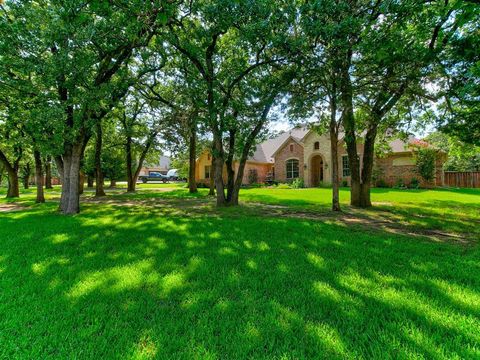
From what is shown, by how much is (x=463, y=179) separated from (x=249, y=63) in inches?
983

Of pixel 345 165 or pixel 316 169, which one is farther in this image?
pixel 316 169

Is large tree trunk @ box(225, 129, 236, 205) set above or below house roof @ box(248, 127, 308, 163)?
below

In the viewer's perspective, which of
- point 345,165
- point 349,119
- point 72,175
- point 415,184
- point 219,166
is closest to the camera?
point 349,119

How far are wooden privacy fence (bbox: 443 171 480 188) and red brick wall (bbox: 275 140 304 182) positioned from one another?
43.5 feet

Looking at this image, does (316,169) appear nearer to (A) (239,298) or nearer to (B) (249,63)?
(B) (249,63)

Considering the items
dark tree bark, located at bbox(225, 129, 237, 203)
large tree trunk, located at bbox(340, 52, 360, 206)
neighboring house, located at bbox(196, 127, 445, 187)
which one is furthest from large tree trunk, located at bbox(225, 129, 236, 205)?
neighboring house, located at bbox(196, 127, 445, 187)

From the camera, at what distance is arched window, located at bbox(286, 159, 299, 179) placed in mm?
28789

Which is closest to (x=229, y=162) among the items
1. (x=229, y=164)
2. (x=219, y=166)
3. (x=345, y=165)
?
(x=229, y=164)

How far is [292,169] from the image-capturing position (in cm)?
2905

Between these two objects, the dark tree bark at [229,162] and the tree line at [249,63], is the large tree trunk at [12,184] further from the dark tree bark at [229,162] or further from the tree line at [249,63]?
the dark tree bark at [229,162]

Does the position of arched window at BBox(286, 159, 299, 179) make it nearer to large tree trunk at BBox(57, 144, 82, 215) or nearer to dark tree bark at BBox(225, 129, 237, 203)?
dark tree bark at BBox(225, 129, 237, 203)

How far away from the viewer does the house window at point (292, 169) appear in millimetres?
28794

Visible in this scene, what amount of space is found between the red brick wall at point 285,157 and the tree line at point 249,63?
1695 centimetres

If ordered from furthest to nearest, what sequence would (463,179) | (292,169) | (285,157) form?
(285,157)
(292,169)
(463,179)
